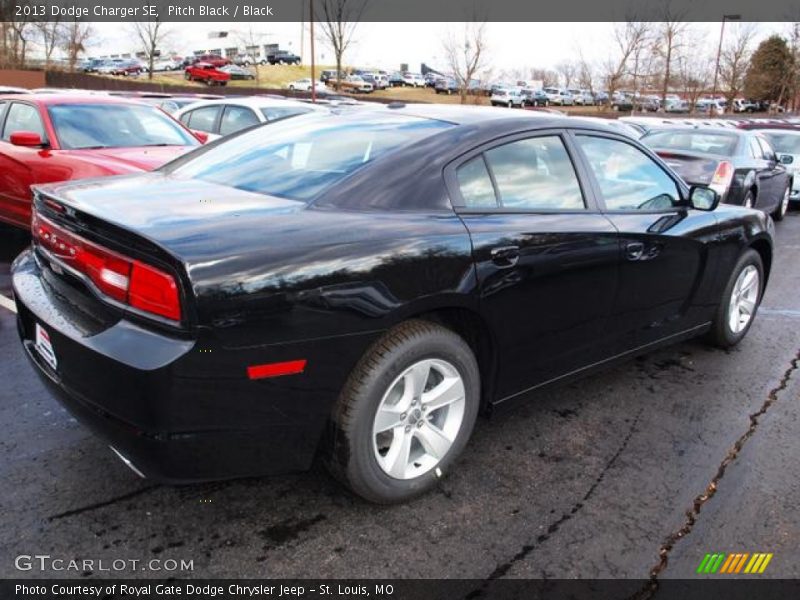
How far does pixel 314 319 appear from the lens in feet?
7.26

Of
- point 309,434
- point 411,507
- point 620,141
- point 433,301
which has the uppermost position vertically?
point 620,141

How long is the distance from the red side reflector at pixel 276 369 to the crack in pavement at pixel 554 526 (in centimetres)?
94

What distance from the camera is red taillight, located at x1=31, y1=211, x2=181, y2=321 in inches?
81.3

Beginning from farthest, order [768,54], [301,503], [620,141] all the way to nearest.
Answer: [768,54] < [620,141] < [301,503]

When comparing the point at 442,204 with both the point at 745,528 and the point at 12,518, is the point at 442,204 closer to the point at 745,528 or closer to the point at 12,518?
the point at 745,528

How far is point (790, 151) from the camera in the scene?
13.0 m

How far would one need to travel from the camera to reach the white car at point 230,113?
10.2 metres

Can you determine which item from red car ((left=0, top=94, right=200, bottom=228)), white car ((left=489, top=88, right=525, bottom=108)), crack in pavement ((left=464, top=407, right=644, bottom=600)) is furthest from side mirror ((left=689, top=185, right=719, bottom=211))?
white car ((left=489, top=88, right=525, bottom=108))

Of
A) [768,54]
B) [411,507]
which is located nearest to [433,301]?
[411,507]

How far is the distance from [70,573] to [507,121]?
2.54 m

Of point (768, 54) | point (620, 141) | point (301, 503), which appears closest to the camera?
point (301, 503)

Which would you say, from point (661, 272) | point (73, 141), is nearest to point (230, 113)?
point (73, 141)

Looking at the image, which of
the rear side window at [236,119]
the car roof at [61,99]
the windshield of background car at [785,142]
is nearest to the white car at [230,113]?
the rear side window at [236,119]
